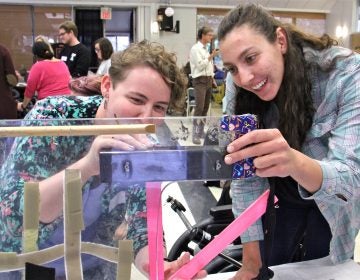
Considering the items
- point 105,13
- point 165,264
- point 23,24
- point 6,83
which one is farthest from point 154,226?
point 23,24

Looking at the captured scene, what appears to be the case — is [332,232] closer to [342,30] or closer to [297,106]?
[297,106]

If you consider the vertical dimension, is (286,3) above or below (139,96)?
above

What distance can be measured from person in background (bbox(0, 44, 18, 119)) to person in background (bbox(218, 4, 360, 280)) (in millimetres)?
3031

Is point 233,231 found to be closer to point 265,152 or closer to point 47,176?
point 265,152

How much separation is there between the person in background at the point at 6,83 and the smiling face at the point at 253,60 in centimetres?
306

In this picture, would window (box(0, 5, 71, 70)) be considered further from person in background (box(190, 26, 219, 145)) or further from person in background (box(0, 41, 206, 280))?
person in background (box(0, 41, 206, 280))

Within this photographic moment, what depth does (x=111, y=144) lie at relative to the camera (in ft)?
1.82

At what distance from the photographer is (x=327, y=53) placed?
100 cm

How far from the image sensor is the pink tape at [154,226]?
2.02ft

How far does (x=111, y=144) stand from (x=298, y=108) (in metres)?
0.56

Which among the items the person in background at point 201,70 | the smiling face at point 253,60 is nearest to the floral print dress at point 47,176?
the smiling face at point 253,60

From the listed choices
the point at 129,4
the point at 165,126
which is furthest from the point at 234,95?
the point at 129,4

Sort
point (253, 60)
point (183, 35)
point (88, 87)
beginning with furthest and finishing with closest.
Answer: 1. point (183, 35)
2. point (88, 87)
3. point (253, 60)

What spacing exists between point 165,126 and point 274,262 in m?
0.62
